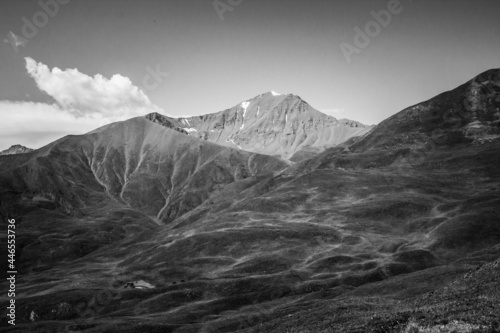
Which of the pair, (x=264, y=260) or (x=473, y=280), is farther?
(x=264, y=260)

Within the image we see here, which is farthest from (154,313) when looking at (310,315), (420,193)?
(420,193)

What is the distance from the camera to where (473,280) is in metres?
43.7

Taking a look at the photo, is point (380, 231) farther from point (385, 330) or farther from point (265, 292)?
point (385, 330)

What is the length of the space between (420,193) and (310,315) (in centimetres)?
14107

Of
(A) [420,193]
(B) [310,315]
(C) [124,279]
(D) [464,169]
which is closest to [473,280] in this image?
(B) [310,315]

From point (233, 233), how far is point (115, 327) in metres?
85.7

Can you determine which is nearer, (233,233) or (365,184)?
(233,233)

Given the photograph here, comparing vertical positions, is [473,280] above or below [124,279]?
above

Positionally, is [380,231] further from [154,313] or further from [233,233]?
[154,313]

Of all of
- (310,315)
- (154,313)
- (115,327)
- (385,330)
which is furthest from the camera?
(154,313)

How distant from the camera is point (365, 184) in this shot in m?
197

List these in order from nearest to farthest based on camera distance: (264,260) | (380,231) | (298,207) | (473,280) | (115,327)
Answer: (473,280) → (115,327) → (264,260) → (380,231) → (298,207)

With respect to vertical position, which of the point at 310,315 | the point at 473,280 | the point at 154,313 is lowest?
the point at 154,313

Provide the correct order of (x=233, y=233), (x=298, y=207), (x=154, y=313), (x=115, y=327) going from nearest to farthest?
(x=115, y=327), (x=154, y=313), (x=233, y=233), (x=298, y=207)
